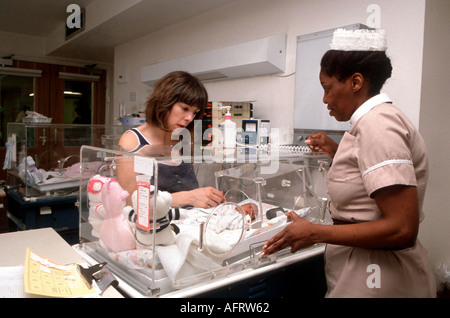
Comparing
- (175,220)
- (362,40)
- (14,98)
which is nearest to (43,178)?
(175,220)

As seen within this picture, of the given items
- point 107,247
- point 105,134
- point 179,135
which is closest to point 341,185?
point 107,247

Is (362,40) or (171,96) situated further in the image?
(171,96)

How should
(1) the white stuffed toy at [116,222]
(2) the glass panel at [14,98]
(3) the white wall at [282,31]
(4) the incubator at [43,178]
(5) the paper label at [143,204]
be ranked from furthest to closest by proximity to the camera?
(2) the glass panel at [14,98]
(4) the incubator at [43,178]
(3) the white wall at [282,31]
(1) the white stuffed toy at [116,222]
(5) the paper label at [143,204]

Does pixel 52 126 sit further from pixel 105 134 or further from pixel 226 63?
pixel 226 63

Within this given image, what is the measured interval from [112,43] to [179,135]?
12.9 feet

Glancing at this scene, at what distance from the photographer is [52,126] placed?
3.32 m

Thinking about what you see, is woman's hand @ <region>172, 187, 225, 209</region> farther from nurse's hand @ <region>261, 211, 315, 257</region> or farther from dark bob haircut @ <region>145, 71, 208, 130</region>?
dark bob haircut @ <region>145, 71, 208, 130</region>

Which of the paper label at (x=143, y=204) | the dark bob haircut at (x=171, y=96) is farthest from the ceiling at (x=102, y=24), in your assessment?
the paper label at (x=143, y=204)

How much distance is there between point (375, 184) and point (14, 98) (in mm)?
6618

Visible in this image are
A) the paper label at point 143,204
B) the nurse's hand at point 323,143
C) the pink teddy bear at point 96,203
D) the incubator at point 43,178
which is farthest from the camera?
the incubator at point 43,178

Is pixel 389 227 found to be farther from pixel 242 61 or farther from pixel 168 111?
pixel 242 61

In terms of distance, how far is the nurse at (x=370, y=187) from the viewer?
100 centimetres

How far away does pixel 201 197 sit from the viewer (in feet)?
5.14

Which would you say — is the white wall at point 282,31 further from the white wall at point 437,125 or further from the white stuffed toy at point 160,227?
the white stuffed toy at point 160,227
